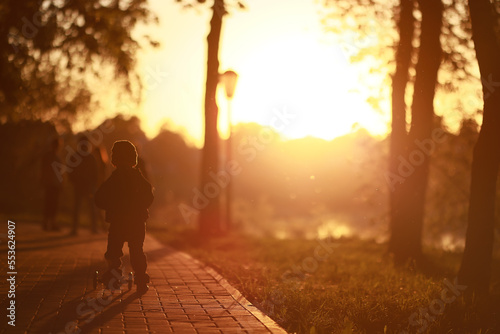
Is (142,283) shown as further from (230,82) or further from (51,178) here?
(230,82)

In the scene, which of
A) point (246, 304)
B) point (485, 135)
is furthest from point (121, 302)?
point (485, 135)

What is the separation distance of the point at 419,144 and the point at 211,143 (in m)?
5.66

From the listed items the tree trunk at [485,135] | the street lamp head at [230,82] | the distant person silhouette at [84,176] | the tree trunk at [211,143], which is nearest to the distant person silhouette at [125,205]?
the tree trunk at [485,135]

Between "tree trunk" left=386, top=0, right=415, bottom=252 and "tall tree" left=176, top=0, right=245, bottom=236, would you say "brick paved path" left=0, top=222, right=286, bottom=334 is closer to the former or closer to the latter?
"tree trunk" left=386, top=0, right=415, bottom=252

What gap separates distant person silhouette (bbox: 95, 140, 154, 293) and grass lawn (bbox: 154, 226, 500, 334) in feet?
4.57

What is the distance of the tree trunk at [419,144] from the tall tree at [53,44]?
24.3 feet

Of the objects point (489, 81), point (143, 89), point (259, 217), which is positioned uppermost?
point (143, 89)

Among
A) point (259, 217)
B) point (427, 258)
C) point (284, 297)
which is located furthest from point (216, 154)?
point (259, 217)

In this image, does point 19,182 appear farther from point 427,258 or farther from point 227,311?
point 227,311

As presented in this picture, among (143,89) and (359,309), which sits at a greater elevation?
(143,89)

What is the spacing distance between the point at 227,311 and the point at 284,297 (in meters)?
1.19

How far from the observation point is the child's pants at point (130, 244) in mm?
7465

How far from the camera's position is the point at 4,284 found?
7.54 metres

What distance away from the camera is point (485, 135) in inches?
339
